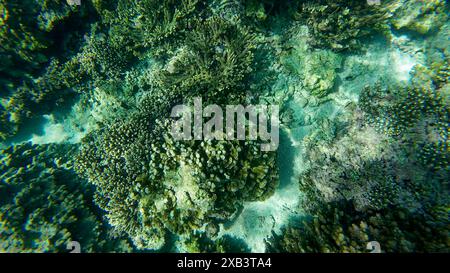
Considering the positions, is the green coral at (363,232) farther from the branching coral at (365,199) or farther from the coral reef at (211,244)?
the coral reef at (211,244)

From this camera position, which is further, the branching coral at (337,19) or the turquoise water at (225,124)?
the branching coral at (337,19)

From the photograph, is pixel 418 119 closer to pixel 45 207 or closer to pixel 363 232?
pixel 363 232

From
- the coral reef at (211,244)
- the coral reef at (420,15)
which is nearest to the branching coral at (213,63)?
the coral reef at (211,244)

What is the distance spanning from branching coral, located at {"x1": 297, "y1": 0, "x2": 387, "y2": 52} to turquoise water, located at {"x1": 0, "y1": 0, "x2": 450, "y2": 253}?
0.03 m

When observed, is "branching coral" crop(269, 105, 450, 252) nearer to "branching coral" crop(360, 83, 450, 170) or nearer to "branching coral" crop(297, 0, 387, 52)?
"branching coral" crop(360, 83, 450, 170)

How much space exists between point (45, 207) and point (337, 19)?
7998mm

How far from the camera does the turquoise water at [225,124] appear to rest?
462 cm

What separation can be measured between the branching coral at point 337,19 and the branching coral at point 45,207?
6.60m

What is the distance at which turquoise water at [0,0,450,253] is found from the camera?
15.2 ft

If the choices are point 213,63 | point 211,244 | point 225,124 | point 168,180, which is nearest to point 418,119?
point 225,124

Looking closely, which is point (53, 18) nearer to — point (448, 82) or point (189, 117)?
point (189, 117)

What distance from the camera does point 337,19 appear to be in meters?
5.53
